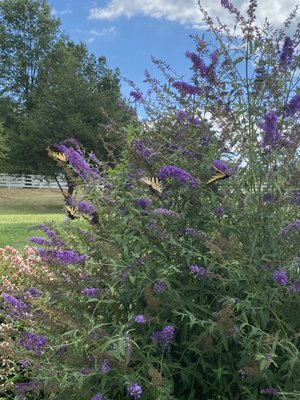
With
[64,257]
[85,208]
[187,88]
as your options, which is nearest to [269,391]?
[64,257]

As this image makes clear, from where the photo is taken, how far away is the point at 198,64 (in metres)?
3.14

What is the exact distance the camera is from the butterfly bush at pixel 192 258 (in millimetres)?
2477

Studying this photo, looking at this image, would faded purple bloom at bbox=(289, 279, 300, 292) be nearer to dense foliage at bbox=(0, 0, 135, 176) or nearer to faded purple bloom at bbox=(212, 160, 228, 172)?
faded purple bloom at bbox=(212, 160, 228, 172)

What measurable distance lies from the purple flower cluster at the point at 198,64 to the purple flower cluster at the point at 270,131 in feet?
1.80

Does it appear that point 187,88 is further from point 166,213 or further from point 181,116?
point 166,213

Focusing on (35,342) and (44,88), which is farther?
(44,88)

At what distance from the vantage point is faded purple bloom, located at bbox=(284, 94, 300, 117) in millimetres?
2893

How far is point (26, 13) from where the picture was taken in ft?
159

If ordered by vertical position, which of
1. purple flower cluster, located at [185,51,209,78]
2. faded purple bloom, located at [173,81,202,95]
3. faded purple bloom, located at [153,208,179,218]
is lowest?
faded purple bloom, located at [153,208,179,218]

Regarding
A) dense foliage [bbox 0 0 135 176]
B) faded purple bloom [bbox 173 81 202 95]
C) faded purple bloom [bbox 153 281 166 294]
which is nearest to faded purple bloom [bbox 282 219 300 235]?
faded purple bloom [bbox 153 281 166 294]

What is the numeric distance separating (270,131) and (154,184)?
65 cm

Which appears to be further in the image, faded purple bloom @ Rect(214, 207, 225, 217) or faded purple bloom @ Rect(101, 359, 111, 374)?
faded purple bloom @ Rect(214, 207, 225, 217)

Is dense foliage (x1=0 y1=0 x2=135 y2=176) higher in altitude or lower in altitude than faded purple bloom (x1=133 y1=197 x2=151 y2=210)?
higher

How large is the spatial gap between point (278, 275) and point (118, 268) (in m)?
0.84
